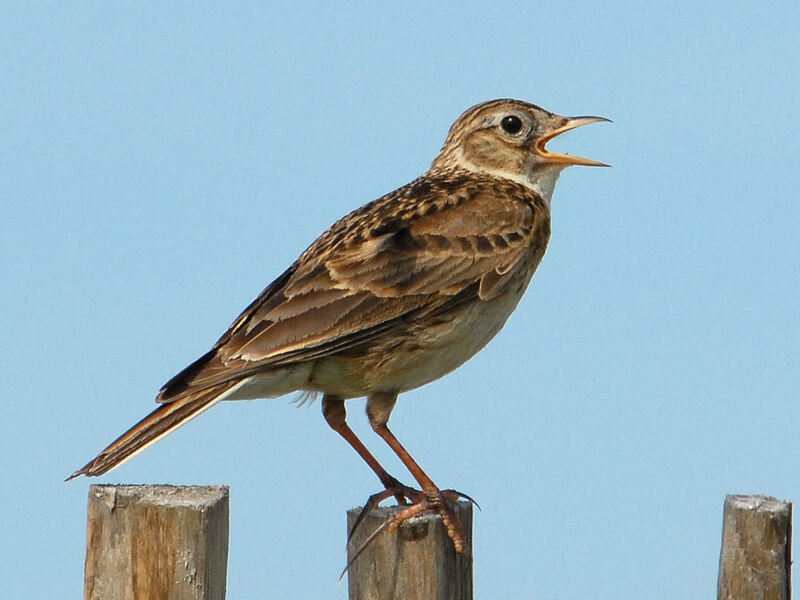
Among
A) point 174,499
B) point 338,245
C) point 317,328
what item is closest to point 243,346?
point 317,328

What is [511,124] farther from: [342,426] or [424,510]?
[424,510]

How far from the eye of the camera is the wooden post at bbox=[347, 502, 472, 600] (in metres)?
5.68

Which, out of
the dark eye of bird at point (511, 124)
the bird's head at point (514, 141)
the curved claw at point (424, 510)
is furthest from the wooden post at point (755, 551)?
the dark eye of bird at point (511, 124)

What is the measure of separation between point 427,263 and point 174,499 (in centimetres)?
286

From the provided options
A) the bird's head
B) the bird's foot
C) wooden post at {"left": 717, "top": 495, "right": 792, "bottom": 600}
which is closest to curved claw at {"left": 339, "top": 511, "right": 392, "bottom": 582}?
the bird's foot

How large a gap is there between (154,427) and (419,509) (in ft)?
4.74

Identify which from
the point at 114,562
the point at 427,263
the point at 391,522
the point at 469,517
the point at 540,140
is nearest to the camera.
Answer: the point at 114,562

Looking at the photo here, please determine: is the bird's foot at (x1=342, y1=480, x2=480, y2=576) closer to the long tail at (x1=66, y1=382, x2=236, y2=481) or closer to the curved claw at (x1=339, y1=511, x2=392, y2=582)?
the curved claw at (x1=339, y1=511, x2=392, y2=582)

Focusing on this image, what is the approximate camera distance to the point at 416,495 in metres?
7.11

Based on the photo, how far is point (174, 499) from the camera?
523 cm

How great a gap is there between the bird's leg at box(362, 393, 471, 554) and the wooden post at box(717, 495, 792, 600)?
138 centimetres

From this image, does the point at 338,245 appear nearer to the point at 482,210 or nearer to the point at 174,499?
the point at 482,210

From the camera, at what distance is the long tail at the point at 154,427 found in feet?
19.3

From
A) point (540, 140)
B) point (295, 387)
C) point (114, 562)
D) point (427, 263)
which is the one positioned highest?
point (540, 140)
